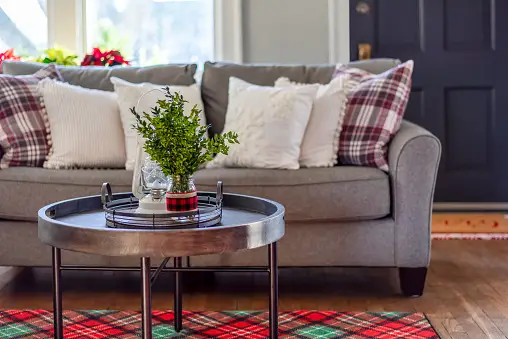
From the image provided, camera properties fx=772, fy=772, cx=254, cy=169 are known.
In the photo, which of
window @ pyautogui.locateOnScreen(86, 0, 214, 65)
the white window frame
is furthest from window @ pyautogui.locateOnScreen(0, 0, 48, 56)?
window @ pyautogui.locateOnScreen(86, 0, 214, 65)

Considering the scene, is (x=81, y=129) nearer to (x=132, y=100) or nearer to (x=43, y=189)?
(x=132, y=100)

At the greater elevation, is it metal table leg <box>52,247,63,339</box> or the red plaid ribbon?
the red plaid ribbon

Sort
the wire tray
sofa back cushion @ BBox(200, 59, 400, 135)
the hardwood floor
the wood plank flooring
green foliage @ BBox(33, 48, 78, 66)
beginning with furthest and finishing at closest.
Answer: the wood plank flooring, green foliage @ BBox(33, 48, 78, 66), sofa back cushion @ BBox(200, 59, 400, 135), the hardwood floor, the wire tray

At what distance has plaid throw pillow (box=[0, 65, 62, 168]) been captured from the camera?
3.21 meters

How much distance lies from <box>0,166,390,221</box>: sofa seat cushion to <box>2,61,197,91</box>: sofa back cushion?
25.4 inches

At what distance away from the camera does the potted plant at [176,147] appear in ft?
6.66

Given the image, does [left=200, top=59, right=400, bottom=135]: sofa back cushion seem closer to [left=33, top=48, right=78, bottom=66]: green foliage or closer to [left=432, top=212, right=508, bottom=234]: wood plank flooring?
[left=33, top=48, right=78, bottom=66]: green foliage

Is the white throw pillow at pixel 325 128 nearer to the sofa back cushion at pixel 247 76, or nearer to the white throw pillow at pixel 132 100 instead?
the sofa back cushion at pixel 247 76

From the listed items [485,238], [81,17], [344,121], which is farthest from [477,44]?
[81,17]

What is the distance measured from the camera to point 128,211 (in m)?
2.12

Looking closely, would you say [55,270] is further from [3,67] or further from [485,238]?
[485,238]

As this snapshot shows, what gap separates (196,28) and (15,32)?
1.15 metres

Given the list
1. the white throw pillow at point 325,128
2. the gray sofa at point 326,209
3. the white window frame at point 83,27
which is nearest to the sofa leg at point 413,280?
the gray sofa at point 326,209

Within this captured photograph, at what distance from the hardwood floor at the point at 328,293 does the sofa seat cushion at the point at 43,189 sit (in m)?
0.33
